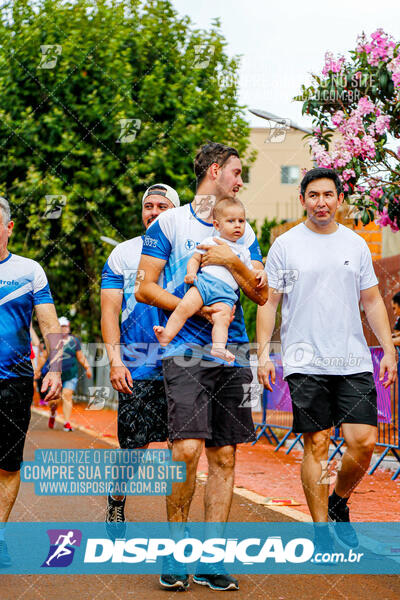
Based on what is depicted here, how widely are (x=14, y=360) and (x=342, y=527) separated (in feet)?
6.90

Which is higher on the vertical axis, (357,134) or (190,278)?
(357,134)

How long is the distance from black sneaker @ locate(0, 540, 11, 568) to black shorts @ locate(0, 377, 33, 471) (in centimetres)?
41

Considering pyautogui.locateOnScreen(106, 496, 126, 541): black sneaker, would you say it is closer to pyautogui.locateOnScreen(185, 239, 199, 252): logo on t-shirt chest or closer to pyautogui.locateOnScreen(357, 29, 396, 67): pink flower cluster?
pyautogui.locateOnScreen(185, 239, 199, 252): logo on t-shirt chest

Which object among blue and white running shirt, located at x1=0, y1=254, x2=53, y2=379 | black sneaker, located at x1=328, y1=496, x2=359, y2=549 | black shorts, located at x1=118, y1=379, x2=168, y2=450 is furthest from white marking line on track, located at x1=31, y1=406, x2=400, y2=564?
blue and white running shirt, located at x1=0, y1=254, x2=53, y2=379

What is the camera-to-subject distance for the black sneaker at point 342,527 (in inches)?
219

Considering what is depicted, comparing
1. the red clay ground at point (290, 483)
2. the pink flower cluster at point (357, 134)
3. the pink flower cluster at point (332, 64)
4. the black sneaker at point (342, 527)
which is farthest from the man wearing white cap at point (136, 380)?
the pink flower cluster at point (332, 64)

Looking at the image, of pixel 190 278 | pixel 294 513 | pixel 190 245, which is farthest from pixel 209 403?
pixel 294 513

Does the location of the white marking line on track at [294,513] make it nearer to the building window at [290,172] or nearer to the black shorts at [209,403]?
the black shorts at [209,403]

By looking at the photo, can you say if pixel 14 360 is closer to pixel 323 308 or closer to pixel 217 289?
pixel 217 289

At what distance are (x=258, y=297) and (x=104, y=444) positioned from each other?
9.32m

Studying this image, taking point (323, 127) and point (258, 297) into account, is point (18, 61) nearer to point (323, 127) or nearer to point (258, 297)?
point (323, 127)

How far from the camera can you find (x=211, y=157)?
17.1 ft

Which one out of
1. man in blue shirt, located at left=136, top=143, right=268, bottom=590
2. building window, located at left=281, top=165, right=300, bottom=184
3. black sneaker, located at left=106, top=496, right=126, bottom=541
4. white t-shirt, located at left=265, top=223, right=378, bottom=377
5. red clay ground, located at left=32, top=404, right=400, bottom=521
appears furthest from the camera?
building window, located at left=281, top=165, right=300, bottom=184

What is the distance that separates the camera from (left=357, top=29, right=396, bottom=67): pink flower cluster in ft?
31.9
